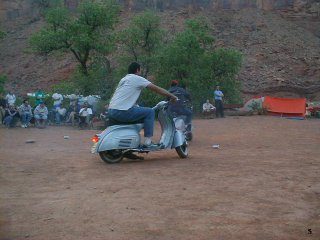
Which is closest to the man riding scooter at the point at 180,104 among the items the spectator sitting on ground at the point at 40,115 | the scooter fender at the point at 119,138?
the scooter fender at the point at 119,138

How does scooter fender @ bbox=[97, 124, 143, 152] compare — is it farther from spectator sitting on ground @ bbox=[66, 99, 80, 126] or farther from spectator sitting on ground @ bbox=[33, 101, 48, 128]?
spectator sitting on ground @ bbox=[66, 99, 80, 126]

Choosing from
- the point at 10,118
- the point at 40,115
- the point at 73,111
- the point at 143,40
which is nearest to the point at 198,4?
the point at 143,40

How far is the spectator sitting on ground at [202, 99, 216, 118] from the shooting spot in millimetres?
24391

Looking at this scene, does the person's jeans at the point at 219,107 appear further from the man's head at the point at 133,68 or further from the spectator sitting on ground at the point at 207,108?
the man's head at the point at 133,68

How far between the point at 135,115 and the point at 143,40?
58.1 ft

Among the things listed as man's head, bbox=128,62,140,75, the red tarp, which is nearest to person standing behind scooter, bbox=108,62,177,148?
man's head, bbox=128,62,140,75

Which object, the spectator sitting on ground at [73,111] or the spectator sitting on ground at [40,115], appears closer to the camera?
the spectator sitting on ground at [40,115]

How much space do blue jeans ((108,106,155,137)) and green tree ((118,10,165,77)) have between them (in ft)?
53.7

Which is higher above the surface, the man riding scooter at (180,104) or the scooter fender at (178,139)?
the man riding scooter at (180,104)

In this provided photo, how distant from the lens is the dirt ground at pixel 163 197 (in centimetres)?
438

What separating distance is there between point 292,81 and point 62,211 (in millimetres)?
36926

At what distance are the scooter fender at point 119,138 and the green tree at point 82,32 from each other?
1741 centimetres

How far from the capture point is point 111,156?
8508mm

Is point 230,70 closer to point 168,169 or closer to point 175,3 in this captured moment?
point 168,169
